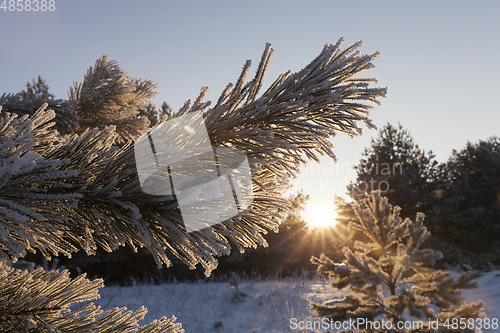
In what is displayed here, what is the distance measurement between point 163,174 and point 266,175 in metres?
0.44

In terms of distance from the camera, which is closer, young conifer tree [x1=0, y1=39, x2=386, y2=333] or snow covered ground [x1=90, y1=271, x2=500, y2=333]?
young conifer tree [x1=0, y1=39, x2=386, y2=333]

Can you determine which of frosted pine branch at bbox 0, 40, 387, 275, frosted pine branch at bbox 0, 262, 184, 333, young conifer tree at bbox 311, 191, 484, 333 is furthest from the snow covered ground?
frosted pine branch at bbox 0, 40, 387, 275

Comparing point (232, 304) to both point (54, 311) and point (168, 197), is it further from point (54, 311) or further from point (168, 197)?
point (168, 197)

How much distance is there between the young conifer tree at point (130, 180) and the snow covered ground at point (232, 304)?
15.2ft

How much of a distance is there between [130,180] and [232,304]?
255 inches

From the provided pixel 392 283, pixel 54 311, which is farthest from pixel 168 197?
pixel 392 283

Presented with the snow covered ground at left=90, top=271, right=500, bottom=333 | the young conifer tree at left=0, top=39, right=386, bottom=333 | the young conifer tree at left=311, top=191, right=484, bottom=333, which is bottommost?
the snow covered ground at left=90, top=271, right=500, bottom=333

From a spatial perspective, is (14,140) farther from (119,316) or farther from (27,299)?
(119,316)

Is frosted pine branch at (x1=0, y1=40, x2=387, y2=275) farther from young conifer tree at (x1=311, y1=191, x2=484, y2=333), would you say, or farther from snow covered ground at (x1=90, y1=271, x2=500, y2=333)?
snow covered ground at (x1=90, y1=271, x2=500, y2=333)

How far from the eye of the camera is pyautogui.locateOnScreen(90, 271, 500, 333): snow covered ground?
5340mm

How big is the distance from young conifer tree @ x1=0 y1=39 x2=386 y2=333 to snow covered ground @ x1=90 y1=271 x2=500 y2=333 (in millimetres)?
4624

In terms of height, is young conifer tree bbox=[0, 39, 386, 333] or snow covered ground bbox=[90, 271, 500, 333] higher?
young conifer tree bbox=[0, 39, 386, 333]

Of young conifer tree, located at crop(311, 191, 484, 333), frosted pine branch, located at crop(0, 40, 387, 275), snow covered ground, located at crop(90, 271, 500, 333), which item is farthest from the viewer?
snow covered ground, located at crop(90, 271, 500, 333)

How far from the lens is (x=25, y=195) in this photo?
739 mm
